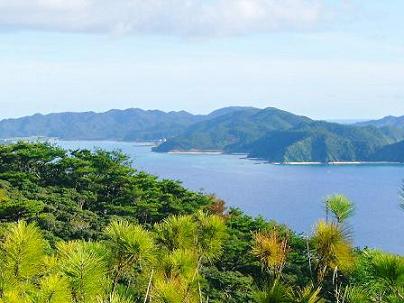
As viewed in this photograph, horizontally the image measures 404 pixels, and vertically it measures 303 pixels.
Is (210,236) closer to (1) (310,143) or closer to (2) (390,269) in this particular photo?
(2) (390,269)

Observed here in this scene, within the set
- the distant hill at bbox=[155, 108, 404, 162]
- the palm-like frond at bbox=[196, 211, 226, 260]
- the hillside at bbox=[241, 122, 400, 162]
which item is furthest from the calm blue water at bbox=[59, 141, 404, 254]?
the palm-like frond at bbox=[196, 211, 226, 260]

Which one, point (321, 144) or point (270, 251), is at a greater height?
point (321, 144)

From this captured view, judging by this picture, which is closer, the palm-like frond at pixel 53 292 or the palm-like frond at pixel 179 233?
the palm-like frond at pixel 53 292

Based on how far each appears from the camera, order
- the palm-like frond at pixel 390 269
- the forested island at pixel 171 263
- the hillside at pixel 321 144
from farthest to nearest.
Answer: the hillside at pixel 321 144 → the forested island at pixel 171 263 → the palm-like frond at pixel 390 269

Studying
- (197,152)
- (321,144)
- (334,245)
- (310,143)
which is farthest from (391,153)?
(334,245)

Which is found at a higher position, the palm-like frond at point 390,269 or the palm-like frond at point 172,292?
the palm-like frond at point 390,269

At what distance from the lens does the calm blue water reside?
Answer: 58938mm

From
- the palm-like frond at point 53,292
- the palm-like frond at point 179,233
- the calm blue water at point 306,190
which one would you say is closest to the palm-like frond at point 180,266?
the palm-like frond at point 179,233

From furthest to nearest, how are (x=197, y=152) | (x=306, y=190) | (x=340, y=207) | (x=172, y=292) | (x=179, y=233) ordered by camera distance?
(x=197, y=152), (x=306, y=190), (x=179, y=233), (x=340, y=207), (x=172, y=292)

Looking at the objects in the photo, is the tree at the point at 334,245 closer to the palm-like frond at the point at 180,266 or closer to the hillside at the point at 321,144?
the palm-like frond at the point at 180,266

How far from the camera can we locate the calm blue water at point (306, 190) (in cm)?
5894

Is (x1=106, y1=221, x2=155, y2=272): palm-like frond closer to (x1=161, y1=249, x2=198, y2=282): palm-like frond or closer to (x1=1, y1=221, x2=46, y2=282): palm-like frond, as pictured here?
(x1=161, y1=249, x2=198, y2=282): palm-like frond

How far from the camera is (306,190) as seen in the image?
87438mm

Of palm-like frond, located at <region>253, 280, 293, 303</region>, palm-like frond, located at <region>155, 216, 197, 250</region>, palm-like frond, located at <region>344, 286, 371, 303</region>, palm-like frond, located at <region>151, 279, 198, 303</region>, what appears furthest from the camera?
palm-like frond, located at <region>155, 216, 197, 250</region>
